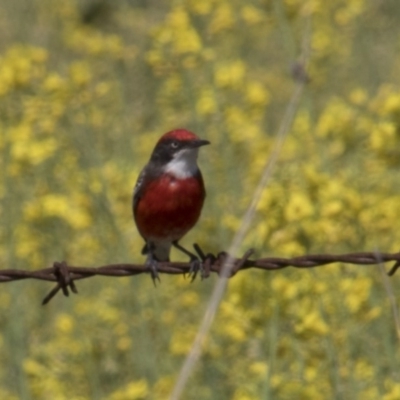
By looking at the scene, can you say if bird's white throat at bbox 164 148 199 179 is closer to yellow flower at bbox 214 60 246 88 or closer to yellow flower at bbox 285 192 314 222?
yellow flower at bbox 285 192 314 222

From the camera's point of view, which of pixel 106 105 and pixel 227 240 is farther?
pixel 106 105

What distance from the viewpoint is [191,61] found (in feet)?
26.1

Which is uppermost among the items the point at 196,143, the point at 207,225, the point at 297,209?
the point at 196,143

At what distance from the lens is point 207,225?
26.0ft

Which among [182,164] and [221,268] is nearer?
[221,268]

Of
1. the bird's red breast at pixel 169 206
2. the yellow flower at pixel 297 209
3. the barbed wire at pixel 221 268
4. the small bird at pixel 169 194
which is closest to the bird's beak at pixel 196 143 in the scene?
the small bird at pixel 169 194

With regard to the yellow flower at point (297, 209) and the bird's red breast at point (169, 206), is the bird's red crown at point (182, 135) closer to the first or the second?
the bird's red breast at point (169, 206)

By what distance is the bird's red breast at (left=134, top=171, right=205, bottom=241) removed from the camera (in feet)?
21.2

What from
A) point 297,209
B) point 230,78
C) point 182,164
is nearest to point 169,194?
point 182,164

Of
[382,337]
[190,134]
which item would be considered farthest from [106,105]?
[382,337]

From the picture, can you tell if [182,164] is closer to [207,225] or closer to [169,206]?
[169,206]

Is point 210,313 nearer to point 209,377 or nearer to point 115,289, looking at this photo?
point 209,377

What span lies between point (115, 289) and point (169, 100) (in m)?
1.57

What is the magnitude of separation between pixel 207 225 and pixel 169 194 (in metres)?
1.41
